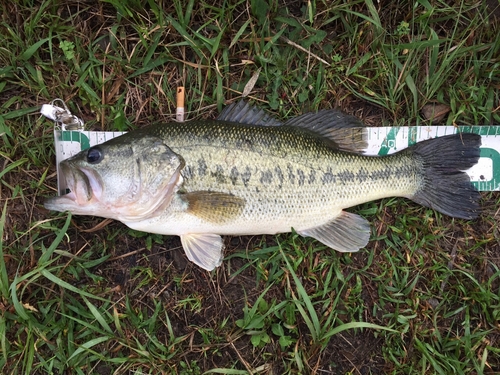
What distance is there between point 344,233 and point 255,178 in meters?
0.83

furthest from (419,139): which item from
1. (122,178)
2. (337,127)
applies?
(122,178)

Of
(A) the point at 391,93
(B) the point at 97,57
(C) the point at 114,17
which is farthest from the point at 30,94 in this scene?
(A) the point at 391,93

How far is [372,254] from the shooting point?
121 inches

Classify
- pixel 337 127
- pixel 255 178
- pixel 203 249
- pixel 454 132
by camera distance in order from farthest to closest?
pixel 454 132 < pixel 337 127 < pixel 203 249 < pixel 255 178

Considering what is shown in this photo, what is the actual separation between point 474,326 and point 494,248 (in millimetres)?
642

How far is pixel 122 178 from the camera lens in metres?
2.63

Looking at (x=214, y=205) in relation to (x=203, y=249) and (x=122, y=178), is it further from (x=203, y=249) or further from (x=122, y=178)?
(x=122, y=178)

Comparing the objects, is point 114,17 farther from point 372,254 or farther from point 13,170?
point 372,254

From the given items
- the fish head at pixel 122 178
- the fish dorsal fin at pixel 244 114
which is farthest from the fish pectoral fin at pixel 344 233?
the fish head at pixel 122 178

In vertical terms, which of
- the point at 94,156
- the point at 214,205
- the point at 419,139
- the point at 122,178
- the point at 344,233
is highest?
the point at 419,139

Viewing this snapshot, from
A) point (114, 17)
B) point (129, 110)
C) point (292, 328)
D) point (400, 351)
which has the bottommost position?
point (400, 351)

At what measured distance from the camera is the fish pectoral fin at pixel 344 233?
2961 mm

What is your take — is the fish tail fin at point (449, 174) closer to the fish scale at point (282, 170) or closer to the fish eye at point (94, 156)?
the fish scale at point (282, 170)

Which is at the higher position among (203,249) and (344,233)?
(344,233)
